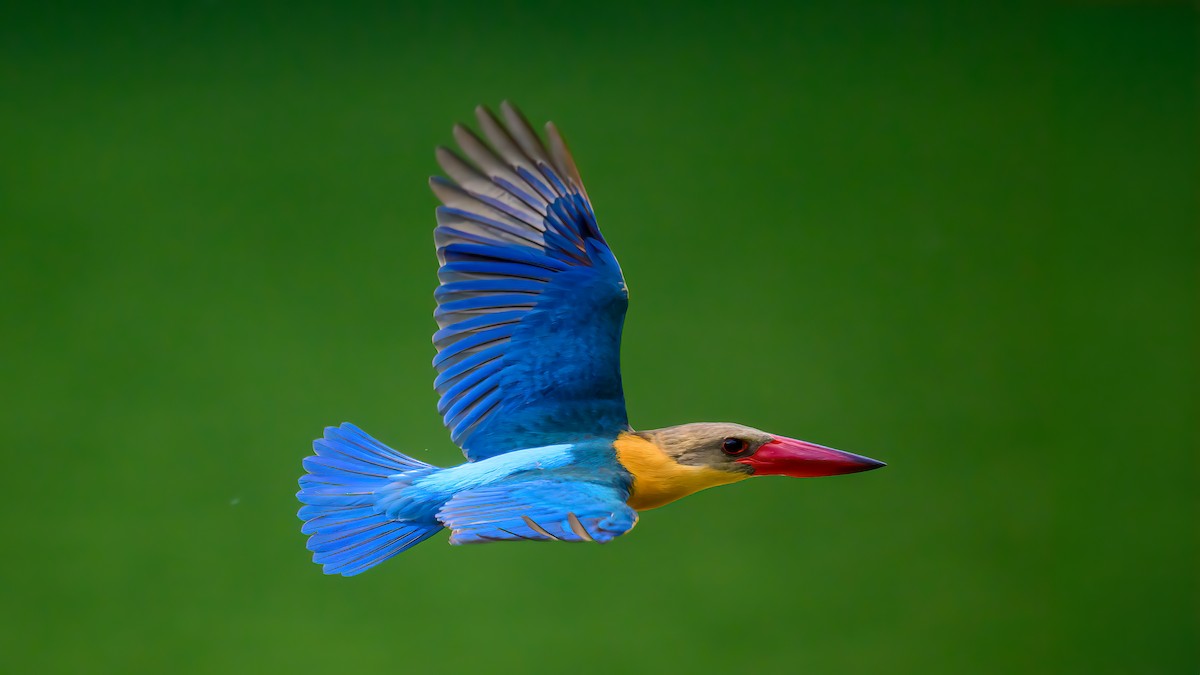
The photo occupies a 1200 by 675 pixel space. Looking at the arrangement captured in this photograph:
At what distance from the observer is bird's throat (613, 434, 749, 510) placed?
1.29 m

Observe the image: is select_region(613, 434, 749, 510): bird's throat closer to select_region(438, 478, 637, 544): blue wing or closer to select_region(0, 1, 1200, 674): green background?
select_region(438, 478, 637, 544): blue wing

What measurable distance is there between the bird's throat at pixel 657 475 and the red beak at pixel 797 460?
0.03 metres

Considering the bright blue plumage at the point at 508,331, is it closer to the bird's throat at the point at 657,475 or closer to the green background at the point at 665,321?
the bird's throat at the point at 657,475

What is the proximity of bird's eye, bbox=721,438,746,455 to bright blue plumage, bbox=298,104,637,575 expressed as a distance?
0.44 feet

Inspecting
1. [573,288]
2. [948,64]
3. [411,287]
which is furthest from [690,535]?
[948,64]

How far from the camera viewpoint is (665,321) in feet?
6.84

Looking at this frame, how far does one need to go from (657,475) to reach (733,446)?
0.10 meters

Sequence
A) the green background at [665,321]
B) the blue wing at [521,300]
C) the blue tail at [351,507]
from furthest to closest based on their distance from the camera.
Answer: the green background at [665,321] < the blue wing at [521,300] < the blue tail at [351,507]

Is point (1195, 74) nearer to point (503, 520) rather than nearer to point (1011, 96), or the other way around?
point (1011, 96)

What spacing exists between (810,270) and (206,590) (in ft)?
4.22

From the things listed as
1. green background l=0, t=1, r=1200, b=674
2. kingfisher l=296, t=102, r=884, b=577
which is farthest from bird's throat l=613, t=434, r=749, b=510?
green background l=0, t=1, r=1200, b=674

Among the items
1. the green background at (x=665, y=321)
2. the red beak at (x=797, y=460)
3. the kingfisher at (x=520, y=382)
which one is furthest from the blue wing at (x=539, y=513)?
the green background at (x=665, y=321)

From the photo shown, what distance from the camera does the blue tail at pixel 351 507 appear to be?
1.26 metres

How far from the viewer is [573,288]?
4.57 feet
